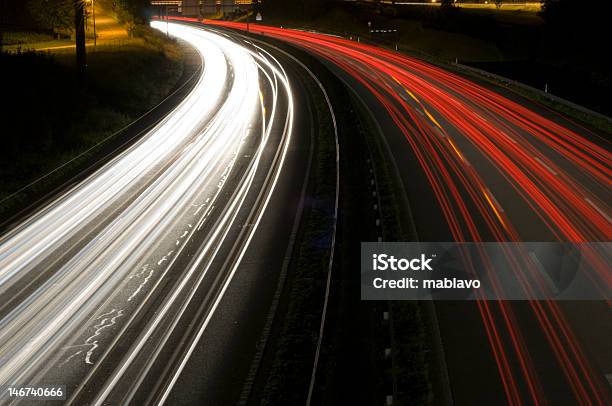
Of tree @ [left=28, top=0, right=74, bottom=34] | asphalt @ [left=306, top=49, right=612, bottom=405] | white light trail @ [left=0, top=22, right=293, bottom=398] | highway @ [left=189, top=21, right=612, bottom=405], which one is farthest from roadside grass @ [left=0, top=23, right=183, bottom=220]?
asphalt @ [left=306, top=49, right=612, bottom=405]

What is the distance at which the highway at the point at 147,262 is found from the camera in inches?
526

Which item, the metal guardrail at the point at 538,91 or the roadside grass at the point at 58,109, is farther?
the metal guardrail at the point at 538,91

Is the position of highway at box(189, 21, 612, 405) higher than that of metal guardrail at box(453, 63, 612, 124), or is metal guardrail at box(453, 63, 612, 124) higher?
metal guardrail at box(453, 63, 612, 124)

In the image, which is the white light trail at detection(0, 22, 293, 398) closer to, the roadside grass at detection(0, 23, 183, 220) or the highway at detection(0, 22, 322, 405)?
the highway at detection(0, 22, 322, 405)

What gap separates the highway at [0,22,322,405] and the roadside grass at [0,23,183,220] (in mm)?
2163

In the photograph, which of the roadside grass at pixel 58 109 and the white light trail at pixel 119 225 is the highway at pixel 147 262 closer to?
the white light trail at pixel 119 225

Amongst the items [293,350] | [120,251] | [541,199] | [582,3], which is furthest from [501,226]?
[582,3]

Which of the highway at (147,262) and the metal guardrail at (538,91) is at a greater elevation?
the metal guardrail at (538,91)

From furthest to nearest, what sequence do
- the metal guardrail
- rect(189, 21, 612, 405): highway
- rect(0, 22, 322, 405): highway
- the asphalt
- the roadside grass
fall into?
1. the metal guardrail
2. the roadside grass
3. rect(0, 22, 322, 405): highway
4. rect(189, 21, 612, 405): highway
5. the asphalt

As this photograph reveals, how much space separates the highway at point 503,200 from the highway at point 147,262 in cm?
479

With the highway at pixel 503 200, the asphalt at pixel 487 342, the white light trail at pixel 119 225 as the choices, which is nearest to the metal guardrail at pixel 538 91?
the highway at pixel 503 200

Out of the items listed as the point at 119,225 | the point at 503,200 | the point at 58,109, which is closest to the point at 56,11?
the point at 58,109

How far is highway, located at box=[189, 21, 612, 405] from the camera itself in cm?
1307

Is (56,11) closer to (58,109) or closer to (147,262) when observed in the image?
(58,109)
